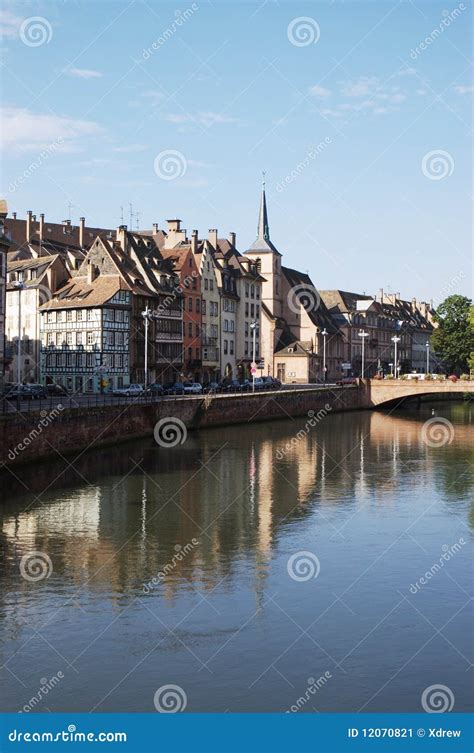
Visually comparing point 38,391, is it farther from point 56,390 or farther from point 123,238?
point 123,238

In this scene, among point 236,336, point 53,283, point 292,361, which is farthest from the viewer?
point 292,361

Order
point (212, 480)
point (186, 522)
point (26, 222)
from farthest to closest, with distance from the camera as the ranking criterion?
point (26, 222) → point (212, 480) → point (186, 522)

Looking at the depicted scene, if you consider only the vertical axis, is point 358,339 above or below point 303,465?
above

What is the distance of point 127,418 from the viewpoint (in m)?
58.9

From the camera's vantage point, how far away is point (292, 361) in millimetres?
117625

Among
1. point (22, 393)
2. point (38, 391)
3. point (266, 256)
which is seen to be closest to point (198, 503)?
point (22, 393)

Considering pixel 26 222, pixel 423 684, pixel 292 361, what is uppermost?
pixel 26 222

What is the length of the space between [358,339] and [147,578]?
12293cm

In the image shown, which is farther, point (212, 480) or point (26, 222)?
point (26, 222)

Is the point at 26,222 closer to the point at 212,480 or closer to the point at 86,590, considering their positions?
the point at 212,480

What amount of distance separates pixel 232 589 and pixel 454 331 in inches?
4064

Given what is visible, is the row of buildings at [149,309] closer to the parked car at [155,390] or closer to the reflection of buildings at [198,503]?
the parked car at [155,390]

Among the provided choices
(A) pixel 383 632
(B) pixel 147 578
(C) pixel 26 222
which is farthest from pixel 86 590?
(C) pixel 26 222

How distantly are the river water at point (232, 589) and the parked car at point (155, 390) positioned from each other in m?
23.8
